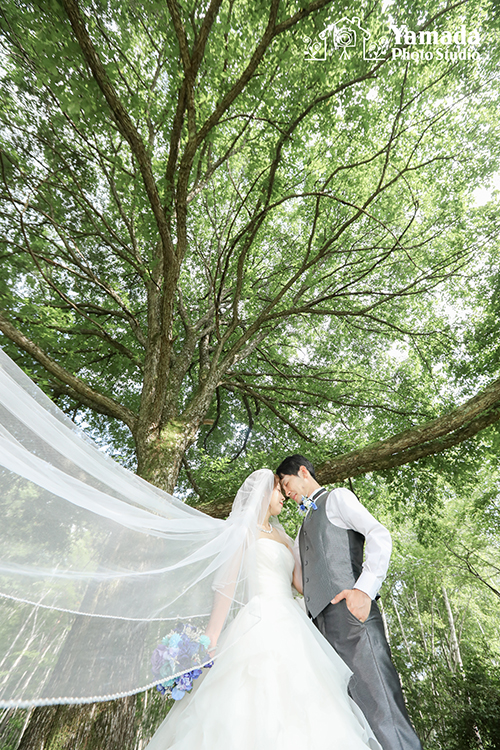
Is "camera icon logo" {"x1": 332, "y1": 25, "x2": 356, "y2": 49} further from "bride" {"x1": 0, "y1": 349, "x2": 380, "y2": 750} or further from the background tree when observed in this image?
"bride" {"x1": 0, "y1": 349, "x2": 380, "y2": 750}

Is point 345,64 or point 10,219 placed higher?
point 345,64

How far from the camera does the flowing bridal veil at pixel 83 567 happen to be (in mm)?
1237

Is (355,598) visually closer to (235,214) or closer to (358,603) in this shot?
(358,603)

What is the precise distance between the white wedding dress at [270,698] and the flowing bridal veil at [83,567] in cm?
13

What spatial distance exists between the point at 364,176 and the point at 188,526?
5.45 meters

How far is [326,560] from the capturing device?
2057mm

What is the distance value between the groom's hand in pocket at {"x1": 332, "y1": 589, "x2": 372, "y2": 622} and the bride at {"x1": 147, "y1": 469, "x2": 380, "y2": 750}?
22 centimetres

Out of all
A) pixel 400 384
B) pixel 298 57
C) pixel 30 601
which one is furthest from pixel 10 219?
pixel 400 384

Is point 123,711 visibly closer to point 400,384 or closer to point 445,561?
point 400,384

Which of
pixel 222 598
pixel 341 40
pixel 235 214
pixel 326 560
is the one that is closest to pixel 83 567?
pixel 222 598

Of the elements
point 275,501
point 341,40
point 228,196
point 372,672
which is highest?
point 341,40

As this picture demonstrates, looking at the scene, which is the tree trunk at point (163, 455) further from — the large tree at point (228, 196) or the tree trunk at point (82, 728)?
the tree trunk at point (82, 728)

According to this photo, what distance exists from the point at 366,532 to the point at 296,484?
60 cm

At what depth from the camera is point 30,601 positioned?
1.23 metres
